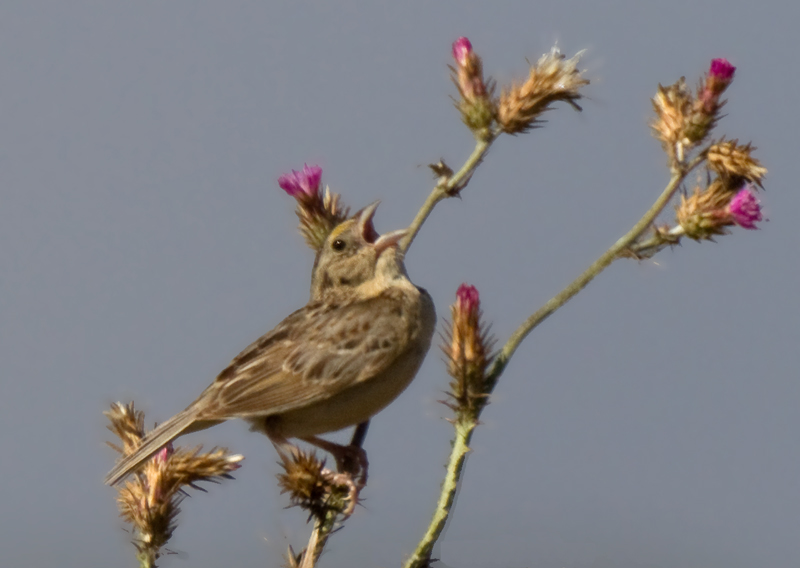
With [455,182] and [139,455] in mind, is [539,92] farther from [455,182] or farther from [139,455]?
[139,455]

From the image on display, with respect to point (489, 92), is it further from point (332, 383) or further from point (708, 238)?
point (332, 383)

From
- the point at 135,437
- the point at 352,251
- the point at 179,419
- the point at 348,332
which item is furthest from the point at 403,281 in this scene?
the point at 135,437

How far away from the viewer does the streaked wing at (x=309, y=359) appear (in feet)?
13.3

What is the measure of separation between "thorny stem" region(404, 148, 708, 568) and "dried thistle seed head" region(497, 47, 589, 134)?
0.61 m

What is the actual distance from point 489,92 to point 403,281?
5.55 feet

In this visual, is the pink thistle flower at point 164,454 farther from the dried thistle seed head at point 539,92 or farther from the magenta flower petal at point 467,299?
the dried thistle seed head at point 539,92

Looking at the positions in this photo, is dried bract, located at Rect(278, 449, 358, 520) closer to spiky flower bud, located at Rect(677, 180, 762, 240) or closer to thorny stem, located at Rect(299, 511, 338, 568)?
thorny stem, located at Rect(299, 511, 338, 568)

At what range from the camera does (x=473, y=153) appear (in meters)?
3.23

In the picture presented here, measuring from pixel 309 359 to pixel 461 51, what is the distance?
5.50 ft

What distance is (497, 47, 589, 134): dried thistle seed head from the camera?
3213 mm

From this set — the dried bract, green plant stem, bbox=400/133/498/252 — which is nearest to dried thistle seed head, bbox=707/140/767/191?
green plant stem, bbox=400/133/498/252

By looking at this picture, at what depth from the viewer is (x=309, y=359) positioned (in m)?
4.29

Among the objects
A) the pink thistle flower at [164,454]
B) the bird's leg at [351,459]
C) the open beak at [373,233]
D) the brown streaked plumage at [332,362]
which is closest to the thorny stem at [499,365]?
the bird's leg at [351,459]

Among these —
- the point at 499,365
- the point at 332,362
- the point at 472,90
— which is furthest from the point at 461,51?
the point at 332,362
